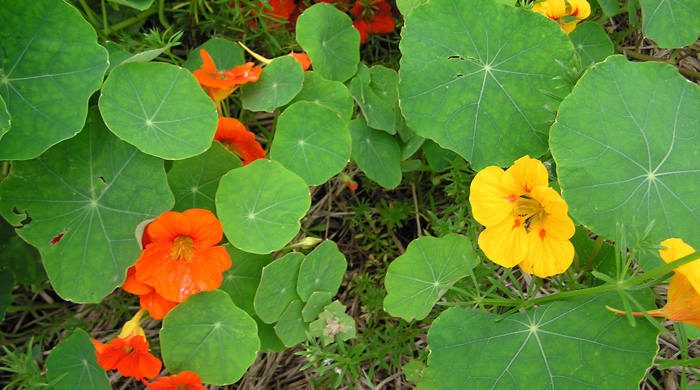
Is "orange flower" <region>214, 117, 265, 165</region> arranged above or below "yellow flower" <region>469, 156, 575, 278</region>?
below

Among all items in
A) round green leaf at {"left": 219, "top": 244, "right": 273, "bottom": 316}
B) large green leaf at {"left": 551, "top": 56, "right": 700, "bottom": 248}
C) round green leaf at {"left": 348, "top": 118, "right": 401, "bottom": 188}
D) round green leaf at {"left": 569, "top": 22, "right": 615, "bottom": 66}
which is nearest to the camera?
large green leaf at {"left": 551, "top": 56, "right": 700, "bottom": 248}

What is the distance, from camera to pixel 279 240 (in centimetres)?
168

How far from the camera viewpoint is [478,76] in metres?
1.79

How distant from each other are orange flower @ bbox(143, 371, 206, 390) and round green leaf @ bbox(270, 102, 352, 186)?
0.84 metres

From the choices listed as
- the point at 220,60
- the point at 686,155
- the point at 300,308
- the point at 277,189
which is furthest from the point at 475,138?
the point at 220,60

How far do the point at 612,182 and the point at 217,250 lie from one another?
1.35 meters

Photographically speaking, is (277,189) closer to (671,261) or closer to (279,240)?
(279,240)

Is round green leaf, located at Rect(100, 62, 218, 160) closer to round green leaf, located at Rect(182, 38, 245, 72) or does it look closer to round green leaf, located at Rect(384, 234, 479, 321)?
round green leaf, located at Rect(182, 38, 245, 72)

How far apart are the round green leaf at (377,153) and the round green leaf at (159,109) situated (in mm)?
614

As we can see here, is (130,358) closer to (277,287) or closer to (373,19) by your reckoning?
(277,287)

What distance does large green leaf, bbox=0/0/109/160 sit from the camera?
1525 millimetres

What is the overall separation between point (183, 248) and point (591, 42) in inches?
83.8

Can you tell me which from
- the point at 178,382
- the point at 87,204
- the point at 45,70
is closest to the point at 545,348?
the point at 178,382

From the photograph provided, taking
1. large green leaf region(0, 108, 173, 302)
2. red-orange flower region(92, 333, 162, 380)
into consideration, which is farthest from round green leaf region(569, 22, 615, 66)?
red-orange flower region(92, 333, 162, 380)
